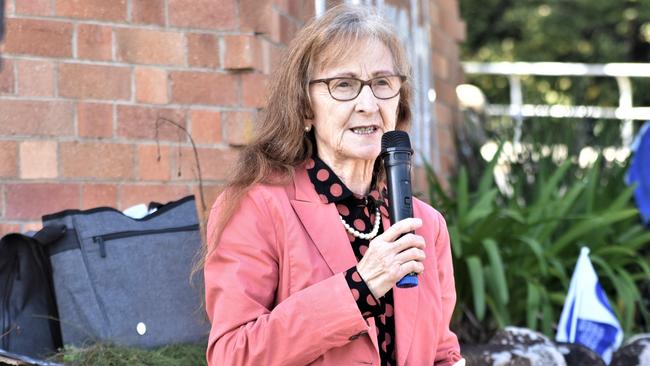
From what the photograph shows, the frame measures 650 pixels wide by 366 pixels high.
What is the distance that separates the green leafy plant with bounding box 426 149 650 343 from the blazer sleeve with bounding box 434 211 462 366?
1.83m

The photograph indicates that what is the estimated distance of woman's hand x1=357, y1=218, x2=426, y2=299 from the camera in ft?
8.09

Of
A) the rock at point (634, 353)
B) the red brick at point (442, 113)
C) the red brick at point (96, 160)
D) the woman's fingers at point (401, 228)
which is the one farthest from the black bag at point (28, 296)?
the red brick at point (442, 113)

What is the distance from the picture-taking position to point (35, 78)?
3889mm

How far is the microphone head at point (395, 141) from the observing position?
2.60 m

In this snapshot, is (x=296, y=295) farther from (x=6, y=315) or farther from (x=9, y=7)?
(x=9, y=7)

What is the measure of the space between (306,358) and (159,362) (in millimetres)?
797

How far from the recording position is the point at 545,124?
6.75 metres

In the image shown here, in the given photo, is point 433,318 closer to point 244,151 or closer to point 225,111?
point 244,151

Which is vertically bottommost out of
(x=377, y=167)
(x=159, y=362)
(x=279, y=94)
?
(x=159, y=362)

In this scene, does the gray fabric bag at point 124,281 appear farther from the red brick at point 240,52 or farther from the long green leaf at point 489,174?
the long green leaf at point 489,174

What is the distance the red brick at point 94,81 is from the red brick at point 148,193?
339mm

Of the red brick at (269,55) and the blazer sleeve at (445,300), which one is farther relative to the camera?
the red brick at (269,55)

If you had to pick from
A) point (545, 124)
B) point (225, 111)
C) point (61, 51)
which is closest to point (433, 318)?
point (225, 111)

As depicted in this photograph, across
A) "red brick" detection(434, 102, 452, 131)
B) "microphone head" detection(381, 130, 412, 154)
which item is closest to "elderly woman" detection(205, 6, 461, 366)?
"microphone head" detection(381, 130, 412, 154)
